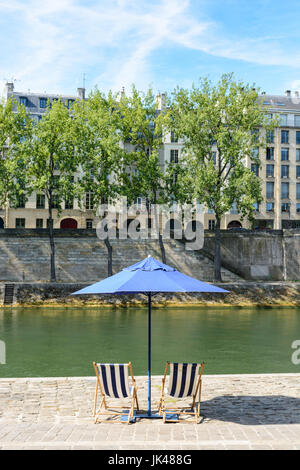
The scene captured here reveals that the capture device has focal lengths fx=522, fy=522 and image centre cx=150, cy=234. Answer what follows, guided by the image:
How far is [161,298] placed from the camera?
33.1 meters

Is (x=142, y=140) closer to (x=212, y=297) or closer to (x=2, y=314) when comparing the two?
(x=212, y=297)

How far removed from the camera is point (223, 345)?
18.8 metres

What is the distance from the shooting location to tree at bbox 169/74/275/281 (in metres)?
37.3

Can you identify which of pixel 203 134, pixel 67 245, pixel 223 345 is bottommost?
pixel 223 345

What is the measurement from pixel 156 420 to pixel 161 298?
24797 mm

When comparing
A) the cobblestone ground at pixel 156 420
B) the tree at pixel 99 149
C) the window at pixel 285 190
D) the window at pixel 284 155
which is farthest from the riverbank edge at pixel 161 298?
the window at pixel 284 155

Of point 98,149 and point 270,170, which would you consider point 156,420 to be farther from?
point 270,170

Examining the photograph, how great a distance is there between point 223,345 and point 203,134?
2272 cm

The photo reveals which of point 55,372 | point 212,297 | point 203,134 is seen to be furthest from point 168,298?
point 55,372

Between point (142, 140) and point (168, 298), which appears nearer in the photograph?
point (168, 298)

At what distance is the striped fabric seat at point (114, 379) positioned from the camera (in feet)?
27.4

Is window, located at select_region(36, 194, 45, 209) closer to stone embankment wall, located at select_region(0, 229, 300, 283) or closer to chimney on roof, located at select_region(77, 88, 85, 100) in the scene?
stone embankment wall, located at select_region(0, 229, 300, 283)

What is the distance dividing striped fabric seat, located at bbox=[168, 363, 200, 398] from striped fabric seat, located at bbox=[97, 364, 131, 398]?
770mm
